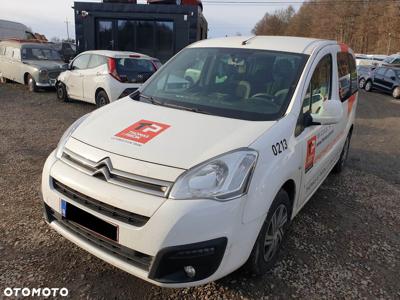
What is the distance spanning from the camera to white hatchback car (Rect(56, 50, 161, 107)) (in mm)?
8625

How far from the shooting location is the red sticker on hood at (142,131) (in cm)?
256

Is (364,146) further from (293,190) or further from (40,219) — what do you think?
(40,219)

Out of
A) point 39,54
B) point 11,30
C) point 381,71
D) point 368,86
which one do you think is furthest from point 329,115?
point 11,30

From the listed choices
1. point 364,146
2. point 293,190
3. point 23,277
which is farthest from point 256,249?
point 364,146

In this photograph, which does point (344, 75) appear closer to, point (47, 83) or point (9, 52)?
point (47, 83)

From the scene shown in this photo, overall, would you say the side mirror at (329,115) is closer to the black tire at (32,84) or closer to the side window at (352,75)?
the side window at (352,75)

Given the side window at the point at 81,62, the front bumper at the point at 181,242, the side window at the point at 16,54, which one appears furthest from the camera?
the side window at the point at 16,54

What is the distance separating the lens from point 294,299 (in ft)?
8.61

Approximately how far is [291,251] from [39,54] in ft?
41.3

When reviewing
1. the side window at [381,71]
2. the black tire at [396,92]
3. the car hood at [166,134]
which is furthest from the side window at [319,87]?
the side window at [381,71]

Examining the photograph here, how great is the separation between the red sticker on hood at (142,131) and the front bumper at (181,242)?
1.36 ft

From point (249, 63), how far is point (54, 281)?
2.44 metres

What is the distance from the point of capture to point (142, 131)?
8.73ft

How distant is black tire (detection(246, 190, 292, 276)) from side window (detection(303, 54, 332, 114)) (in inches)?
32.8
